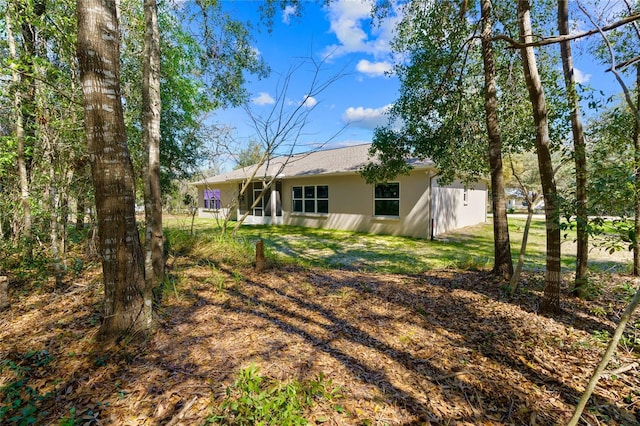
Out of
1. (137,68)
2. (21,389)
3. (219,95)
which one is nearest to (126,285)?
(21,389)

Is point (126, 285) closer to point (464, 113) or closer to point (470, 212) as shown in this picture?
point (464, 113)

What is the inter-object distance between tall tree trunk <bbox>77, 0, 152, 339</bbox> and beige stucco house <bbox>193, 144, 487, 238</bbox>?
6015mm

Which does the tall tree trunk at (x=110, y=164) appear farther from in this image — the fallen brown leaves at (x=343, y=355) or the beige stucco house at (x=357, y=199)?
the beige stucco house at (x=357, y=199)

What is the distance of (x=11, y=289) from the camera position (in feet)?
14.2

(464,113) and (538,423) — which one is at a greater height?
(464,113)

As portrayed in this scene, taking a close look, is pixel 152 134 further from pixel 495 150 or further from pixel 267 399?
pixel 495 150

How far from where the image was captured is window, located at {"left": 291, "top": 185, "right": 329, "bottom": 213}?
44.8ft

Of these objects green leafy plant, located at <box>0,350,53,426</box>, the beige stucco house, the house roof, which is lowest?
green leafy plant, located at <box>0,350,53,426</box>

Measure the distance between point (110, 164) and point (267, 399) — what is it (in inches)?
91.9

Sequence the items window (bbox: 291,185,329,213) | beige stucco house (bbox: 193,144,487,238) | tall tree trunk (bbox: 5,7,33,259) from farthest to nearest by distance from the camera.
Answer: window (bbox: 291,185,329,213), beige stucco house (bbox: 193,144,487,238), tall tree trunk (bbox: 5,7,33,259)

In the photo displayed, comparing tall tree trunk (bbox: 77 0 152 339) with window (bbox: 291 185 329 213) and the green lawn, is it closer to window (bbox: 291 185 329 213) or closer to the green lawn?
the green lawn

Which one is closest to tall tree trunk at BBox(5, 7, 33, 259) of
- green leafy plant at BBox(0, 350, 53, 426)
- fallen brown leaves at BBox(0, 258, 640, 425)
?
fallen brown leaves at BBox(0, 258, 640, 425)

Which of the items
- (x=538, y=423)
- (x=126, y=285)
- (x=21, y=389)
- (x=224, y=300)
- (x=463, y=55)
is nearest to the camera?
(x=538, y=423)

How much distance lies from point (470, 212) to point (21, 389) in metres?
15.7
